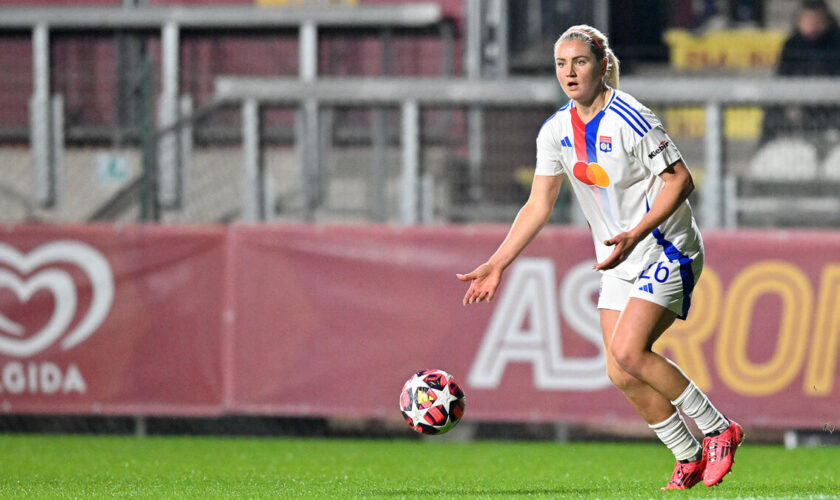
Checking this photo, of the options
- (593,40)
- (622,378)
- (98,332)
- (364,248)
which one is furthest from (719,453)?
(98,332)

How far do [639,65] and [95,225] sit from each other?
670cm

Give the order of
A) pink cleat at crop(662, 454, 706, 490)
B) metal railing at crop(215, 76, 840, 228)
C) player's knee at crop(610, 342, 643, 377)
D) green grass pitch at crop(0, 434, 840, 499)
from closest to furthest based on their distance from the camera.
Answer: player's knee at crop(610, 342, 643, 377) → pink cleat at crop(662, 454, 706, 490) → green grass pitch at crop(0, 434, 840, 499) → metal railing at crop(215, 76, 840, 228)

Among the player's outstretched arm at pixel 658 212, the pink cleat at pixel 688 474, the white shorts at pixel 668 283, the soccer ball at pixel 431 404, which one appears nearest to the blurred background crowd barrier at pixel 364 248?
the soccer ball at pixel 431 404

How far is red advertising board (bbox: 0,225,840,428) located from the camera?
34.6ft

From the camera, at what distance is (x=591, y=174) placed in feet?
21.4

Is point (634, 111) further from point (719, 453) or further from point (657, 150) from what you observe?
point (719, 453)

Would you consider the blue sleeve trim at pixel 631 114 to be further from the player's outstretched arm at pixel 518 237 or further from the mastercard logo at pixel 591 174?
the player's outstretched arm at pixel 518 237

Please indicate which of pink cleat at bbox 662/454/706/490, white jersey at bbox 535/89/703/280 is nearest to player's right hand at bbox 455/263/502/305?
white jersey at bbox 535/89/703/280

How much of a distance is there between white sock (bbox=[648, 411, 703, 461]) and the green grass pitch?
17cm

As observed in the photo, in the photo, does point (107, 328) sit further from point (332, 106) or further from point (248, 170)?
point (332, 106)

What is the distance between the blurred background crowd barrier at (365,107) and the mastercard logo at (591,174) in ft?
15.6

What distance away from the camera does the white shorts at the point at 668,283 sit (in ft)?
21.3

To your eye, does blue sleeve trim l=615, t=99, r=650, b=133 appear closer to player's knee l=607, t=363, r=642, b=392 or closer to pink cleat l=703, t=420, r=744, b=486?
player's knee l=607, t=363, r=642, b=392

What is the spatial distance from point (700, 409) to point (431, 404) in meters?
1.28
